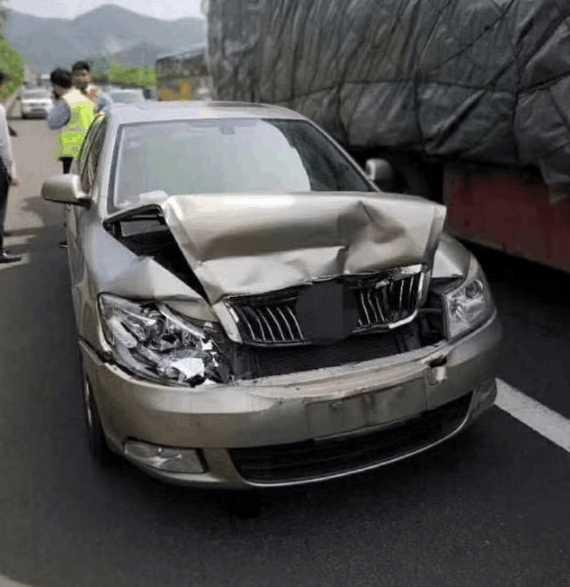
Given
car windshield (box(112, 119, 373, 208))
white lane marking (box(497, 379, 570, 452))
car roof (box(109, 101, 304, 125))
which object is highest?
car roof (box(109, 101, 304, 125))

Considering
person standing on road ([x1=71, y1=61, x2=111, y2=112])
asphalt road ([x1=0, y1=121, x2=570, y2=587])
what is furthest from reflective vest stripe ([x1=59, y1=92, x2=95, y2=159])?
asphalt road ([x1=0, y1=121, x2=570, y2=587])

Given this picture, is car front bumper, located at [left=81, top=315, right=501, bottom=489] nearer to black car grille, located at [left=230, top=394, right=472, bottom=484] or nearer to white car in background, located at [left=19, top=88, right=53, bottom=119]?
black car grille, located at [left=230, top=394, right=472, bottom=484]

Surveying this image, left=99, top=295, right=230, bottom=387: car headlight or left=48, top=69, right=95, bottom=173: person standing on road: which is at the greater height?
left=99, top=295, right=230, bottom=387: car headlight

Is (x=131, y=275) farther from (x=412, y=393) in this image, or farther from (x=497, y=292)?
(x=497, y=292)

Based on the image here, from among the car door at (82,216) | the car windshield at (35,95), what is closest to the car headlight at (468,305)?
the car door at (82,216)

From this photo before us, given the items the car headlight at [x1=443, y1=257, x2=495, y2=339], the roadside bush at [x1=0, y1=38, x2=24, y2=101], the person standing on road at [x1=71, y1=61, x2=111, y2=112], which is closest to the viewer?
the car headlight at [x1=443, y1=257, x2=495, y2=339]

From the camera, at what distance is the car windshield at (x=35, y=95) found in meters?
32.2

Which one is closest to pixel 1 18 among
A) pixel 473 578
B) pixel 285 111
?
pixel 285 111

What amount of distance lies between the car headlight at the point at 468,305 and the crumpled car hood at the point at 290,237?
0.20 metres

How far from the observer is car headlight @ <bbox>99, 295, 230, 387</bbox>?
252 cm

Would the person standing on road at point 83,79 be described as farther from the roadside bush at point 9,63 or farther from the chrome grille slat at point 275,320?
the roadside bush at point 9,63

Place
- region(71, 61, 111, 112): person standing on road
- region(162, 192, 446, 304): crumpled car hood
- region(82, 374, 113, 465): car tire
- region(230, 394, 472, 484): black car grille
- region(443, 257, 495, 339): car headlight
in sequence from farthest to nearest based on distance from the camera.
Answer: region(71, 61, 111, 112): person standing on road
region(82, 374, 113, 465): car tire
region(443, 257, 495, 339): car headlight
region(162, 192, 446, 304): crumpled car hood
region(230, 394, 472, 484): black car grille

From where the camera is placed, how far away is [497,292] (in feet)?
18.0

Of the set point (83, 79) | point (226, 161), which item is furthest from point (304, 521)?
Answer: point (83, 79)
